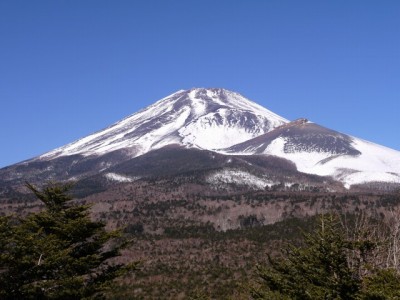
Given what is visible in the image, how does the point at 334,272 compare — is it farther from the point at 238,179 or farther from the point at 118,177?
the point at 118,177

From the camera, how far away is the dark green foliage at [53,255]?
1477 cm

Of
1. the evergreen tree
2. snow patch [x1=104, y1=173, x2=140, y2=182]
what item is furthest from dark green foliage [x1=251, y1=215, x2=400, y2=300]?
snow patch [x1=104, y1=173, x2=140, y2=182]

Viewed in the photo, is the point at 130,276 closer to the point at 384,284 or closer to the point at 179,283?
the point at 179,283

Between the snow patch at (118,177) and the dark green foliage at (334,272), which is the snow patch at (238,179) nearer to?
the snow patch at (118,177)

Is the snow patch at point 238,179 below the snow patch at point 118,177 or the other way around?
below

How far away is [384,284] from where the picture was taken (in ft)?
37.9

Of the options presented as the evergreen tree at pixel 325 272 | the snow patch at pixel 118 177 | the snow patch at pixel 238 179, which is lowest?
the evergreen tree at pixel 325 272

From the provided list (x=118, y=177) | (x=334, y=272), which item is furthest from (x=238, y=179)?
(x=334, y=272)

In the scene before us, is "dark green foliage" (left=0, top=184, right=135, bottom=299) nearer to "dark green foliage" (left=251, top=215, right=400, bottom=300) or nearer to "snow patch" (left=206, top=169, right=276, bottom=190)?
"dark green foliage" (left=251, top=215, right=400, bottom=300)

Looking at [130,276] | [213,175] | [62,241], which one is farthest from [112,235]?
[213,175]

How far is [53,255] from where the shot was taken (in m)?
15.6

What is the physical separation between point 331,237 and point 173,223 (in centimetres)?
9354

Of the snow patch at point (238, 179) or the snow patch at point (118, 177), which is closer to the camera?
the snow patch at point (238, 179)

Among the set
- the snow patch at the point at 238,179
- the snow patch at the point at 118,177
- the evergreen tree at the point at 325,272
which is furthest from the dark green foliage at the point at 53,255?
the snow patch at the point at 118,177
